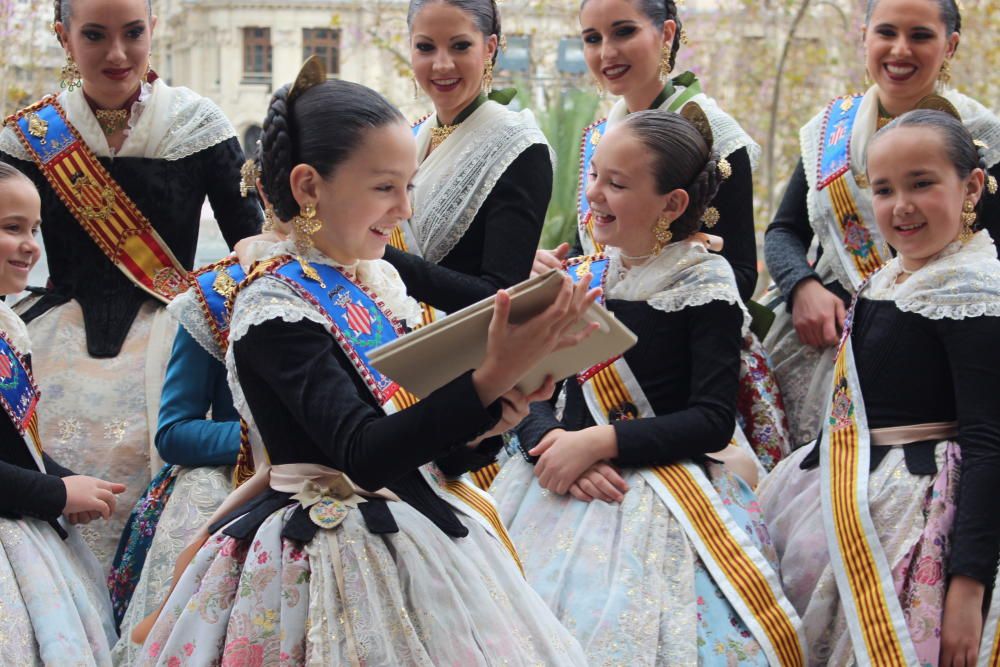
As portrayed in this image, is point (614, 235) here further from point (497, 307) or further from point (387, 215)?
point (497, 307)

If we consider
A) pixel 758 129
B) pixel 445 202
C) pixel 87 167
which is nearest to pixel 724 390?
pixel 445 202

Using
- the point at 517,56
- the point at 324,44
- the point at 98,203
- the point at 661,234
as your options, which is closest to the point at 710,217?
the point at 661,234

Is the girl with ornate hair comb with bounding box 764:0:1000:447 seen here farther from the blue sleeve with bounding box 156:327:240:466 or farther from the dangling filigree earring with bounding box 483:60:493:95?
the blue sleeve with bounding box 156:327:240:466

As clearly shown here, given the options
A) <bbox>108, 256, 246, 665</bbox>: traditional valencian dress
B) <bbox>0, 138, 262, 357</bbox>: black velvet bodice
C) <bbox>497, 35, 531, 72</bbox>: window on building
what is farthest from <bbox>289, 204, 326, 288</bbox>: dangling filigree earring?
<bbox>497, 35, 531, 72</bbox>: window on building

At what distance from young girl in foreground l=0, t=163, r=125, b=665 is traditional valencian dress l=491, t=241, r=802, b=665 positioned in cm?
94

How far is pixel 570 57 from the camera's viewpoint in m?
12.0

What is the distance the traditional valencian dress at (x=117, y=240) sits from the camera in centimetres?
345

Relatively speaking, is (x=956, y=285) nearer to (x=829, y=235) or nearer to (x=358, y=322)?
(x=829, y=235)

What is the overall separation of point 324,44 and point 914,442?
15.5 meters

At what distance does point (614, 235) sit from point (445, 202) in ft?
1.84

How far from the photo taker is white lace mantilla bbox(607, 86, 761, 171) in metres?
→ 3.90

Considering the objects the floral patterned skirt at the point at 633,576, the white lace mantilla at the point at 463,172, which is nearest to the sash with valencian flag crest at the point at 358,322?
the floral patterned skirt at the point at 633,576

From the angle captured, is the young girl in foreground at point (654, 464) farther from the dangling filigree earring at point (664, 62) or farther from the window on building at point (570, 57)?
Result: the window on building at point (570, 57)

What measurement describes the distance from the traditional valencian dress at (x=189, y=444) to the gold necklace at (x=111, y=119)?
2.14ft
